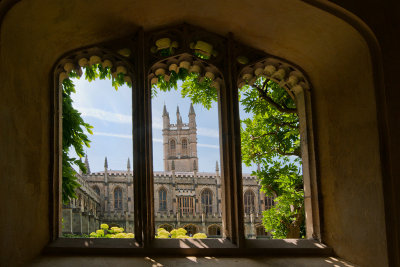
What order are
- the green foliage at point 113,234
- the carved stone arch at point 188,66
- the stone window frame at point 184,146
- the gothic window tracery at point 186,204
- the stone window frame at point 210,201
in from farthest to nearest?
the stone window frame at point 184,146 < the stone window frame at point 210,201 < the gothic window tracery at point 186,204 < the green foliage at point 113,234 < the carved stone arch at point 188,66

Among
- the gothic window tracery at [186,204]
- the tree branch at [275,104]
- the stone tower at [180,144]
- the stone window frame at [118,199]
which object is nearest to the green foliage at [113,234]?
the tree branch at [275,104]

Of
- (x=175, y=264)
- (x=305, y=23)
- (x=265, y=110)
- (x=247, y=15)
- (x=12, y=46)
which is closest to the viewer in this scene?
(x=12, y=46)

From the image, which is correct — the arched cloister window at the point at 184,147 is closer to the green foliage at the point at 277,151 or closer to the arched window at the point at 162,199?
the arched window at the point at 162,199

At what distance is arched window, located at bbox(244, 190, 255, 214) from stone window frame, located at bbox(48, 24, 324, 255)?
34635 millimetres

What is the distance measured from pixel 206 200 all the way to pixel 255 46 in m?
36.3

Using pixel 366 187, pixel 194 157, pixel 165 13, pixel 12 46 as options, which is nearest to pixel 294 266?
pixel 366 187

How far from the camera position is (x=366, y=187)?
7.80ft

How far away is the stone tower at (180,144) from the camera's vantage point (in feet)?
181

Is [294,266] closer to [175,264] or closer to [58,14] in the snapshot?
[175,264]

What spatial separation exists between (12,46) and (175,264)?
148cm

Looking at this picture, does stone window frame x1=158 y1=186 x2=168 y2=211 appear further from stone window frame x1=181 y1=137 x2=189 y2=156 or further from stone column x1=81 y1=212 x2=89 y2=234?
stone window frame x1=181 y1=137 x2=189 y2=156

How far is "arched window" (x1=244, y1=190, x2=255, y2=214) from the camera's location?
3731 cm

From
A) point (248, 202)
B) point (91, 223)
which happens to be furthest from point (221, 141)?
point (248, 202)

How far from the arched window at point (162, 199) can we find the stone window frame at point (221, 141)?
35261 millimetres
